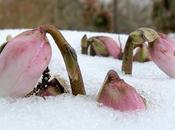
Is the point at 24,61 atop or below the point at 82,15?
atop

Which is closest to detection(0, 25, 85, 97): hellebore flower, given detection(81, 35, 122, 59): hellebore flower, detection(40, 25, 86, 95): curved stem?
detection(40, 25, 86, 95): curved stem

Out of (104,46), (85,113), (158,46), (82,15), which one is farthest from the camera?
(82,15)

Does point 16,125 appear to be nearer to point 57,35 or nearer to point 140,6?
point 57,35

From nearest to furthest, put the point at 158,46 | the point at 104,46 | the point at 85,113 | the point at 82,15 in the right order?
the point at 85,113, the point at 158,46, the point at 104,46, the point at 82,15

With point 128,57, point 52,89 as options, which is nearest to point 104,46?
point 128,57

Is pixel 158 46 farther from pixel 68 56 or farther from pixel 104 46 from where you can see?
pixel 104 46

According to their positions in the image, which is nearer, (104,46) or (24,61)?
(24,61)

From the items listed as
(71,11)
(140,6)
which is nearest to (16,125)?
(71,11)
